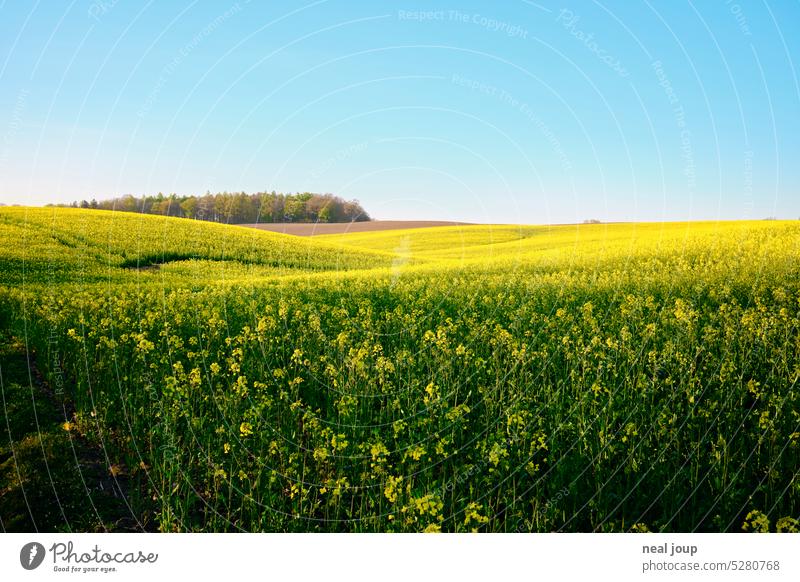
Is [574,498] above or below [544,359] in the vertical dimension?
below

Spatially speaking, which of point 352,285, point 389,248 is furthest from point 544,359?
point 389,248

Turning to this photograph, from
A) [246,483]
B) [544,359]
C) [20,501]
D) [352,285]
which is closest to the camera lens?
[20,501]

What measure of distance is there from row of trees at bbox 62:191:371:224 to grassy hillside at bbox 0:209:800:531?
8.41 metres

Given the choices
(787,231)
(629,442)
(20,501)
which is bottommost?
(20,501)

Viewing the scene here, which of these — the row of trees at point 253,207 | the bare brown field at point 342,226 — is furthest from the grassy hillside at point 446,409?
the bare brown field at point 342,226

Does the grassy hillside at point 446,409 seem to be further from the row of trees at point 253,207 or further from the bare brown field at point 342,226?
the bare brown field at point 342,226

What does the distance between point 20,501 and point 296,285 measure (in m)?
11.9

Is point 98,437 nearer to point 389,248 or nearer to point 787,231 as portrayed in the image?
point 787,231

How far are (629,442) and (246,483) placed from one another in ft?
11.6

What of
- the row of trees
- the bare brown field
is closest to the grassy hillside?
the row of trees

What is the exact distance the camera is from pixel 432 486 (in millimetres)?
4410

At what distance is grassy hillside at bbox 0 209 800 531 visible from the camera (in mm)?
4191
